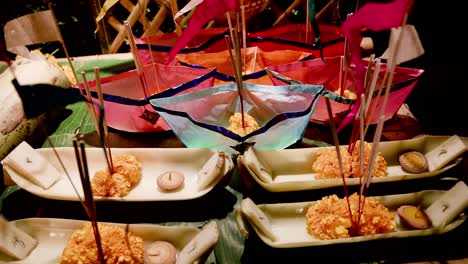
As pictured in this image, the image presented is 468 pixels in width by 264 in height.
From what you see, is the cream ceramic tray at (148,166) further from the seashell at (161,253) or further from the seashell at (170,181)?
the seashell at (161,253)

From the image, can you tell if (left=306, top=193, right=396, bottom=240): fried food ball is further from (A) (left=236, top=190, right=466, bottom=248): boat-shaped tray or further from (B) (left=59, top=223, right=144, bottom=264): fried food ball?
(B) (left=59, top=223, right=144, bottom=264): fried food ball

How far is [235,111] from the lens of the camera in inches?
72.3

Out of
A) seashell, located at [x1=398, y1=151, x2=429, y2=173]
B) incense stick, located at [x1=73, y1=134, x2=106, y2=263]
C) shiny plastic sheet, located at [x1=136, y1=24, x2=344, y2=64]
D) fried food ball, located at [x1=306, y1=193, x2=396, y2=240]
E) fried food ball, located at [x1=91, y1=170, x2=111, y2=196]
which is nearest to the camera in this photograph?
incense stick, located at [x1=73, y1=134, x2=106, y2=263]

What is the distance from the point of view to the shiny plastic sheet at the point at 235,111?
5.15 ft

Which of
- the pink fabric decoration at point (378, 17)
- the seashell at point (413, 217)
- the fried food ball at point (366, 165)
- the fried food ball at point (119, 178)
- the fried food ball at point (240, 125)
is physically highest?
the pink fabric decoration at point (378, 17)

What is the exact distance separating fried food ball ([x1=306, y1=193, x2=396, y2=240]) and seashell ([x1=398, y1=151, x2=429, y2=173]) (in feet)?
1.05

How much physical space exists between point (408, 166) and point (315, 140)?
1.51 feet

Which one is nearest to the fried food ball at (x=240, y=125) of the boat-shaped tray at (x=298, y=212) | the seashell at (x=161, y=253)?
the boat-shaped tray at (x=298, y=212)

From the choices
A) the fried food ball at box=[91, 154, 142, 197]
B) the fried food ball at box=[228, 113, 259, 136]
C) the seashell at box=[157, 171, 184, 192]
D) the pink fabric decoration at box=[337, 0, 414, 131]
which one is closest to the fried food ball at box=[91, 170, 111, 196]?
the fried food ball at box=[91, 154, 142, 197]

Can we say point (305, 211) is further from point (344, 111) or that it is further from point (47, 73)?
point (47, 73)

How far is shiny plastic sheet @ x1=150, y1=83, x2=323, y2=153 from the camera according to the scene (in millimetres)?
1568

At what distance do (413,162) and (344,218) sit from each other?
52 cm

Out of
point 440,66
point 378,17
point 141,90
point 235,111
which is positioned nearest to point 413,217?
point 378,17

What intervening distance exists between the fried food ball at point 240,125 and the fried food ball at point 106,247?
26.5 inches
